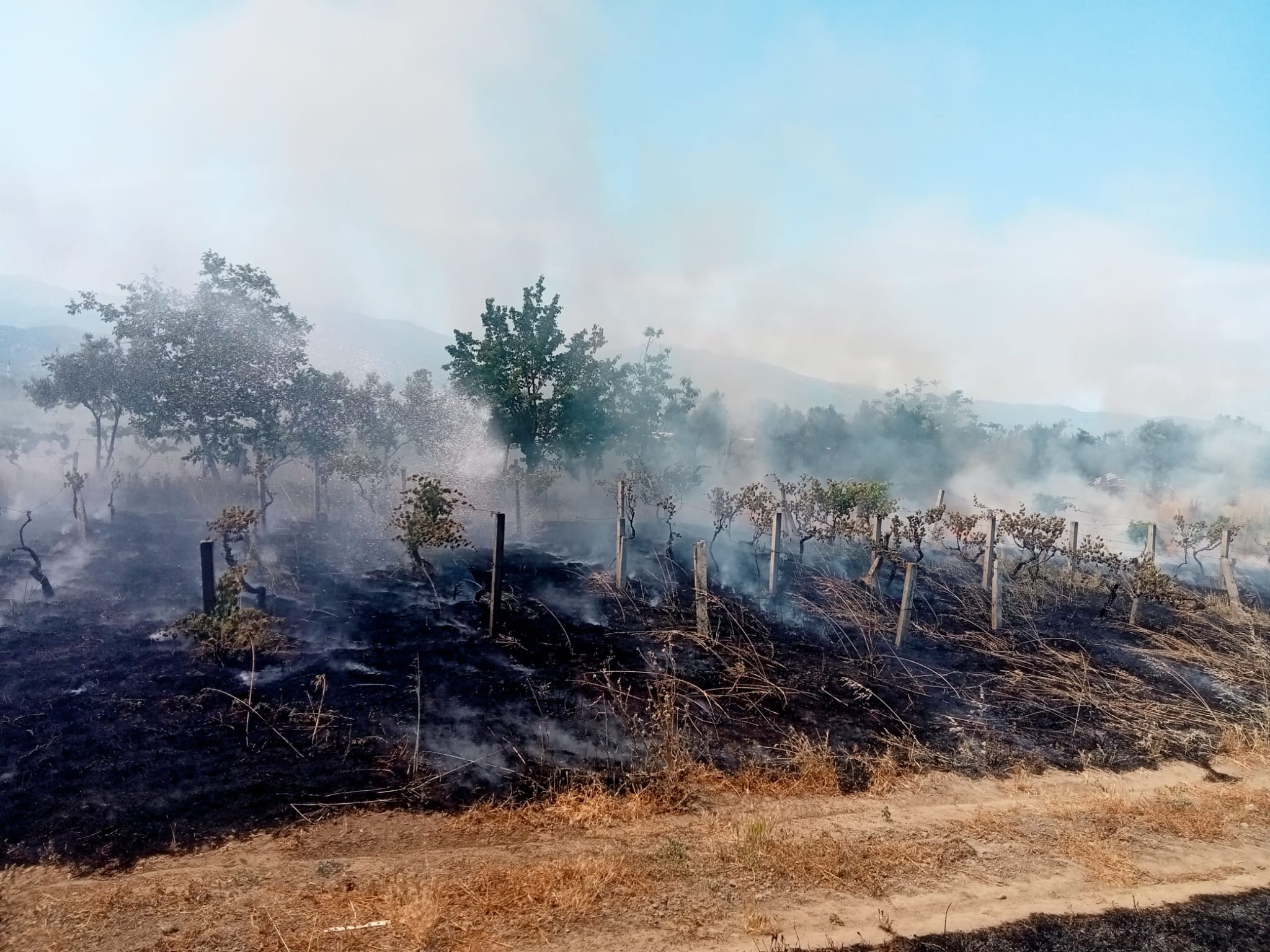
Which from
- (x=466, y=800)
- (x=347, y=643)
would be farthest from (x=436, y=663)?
(x=466, y=800)

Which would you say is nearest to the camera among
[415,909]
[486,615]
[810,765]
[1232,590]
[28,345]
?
[415,909]

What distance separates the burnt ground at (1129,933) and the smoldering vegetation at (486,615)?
2.52 meters

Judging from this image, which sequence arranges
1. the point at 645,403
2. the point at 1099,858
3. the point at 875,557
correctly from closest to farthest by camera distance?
the point at 1099,858, the point at 875,557, the point at 645,403

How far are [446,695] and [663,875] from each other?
464 cm

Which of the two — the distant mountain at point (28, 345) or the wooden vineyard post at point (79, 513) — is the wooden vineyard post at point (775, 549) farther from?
the distant mountain at point (28, 345)

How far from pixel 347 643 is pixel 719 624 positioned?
6844 mm

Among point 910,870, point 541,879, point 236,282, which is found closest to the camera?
point 541,879

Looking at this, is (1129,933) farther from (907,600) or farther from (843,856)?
(907,600)

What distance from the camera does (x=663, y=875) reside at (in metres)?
6.04

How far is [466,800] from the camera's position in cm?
713

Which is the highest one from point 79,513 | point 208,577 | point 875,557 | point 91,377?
point 91,377

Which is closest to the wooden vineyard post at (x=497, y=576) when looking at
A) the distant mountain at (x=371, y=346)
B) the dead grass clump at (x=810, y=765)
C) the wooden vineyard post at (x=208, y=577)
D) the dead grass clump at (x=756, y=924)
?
the wooden vineyard post at (x=208, y=577)

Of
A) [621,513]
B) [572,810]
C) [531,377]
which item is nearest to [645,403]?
[531,377]

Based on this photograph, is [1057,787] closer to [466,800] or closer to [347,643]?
[466,800]
